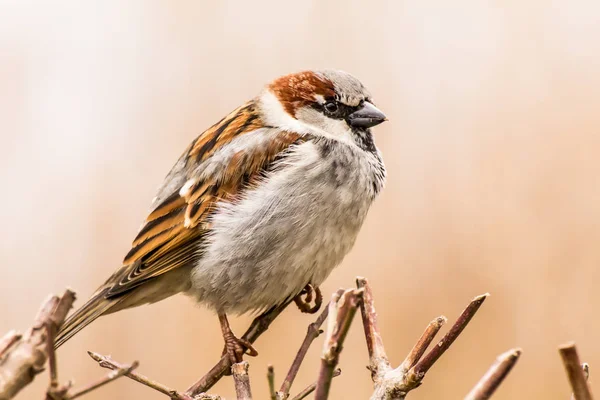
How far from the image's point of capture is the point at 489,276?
280 centimetres

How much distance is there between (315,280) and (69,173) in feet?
4.27

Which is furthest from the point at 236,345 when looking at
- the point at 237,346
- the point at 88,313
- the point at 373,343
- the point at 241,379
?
the point at 373,343

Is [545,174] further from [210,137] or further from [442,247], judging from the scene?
[210,137]

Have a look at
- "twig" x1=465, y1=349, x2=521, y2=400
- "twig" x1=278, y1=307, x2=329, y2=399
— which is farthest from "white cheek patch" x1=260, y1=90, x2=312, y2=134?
"twig" x1=465, y1=349, x2=521, y2=400

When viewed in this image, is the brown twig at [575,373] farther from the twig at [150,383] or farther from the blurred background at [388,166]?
the blurred background at [388,166]

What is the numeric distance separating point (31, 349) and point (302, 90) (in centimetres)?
171

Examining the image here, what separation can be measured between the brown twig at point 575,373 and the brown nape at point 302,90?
5.60 feet

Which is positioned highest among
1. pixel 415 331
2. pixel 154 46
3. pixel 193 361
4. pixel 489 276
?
pixel 154 46

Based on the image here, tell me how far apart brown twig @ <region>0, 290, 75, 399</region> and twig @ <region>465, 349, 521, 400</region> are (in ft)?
1.31

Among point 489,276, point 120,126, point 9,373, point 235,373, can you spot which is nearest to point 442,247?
point 489,276

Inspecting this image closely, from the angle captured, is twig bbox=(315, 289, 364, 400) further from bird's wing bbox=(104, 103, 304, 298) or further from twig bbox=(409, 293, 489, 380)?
bird's wing bbox=(104, 103, 304, 298)

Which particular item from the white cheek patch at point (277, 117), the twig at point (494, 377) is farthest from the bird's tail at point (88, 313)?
the twig at point (494, 377)

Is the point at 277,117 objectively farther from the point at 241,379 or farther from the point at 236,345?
the point at 241,379

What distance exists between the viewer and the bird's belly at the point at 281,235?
217 centimetres
